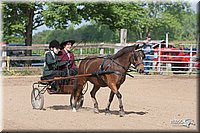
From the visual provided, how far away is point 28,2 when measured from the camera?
22125mm

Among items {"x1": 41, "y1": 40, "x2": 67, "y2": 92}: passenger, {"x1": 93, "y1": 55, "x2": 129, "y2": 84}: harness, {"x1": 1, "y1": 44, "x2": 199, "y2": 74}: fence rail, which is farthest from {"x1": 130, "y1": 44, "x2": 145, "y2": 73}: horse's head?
{"x1": 1, "y1": 44, "x2": 199, "y2": 74}: fence rail

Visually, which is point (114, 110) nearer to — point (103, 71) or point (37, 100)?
point (103, 71)

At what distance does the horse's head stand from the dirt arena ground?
1.03 m

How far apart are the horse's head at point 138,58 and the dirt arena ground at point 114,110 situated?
3.39 feet

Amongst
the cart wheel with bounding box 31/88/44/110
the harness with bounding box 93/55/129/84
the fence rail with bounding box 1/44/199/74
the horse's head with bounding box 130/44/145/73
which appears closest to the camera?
the horse's head with bounding box 130/44/145/73

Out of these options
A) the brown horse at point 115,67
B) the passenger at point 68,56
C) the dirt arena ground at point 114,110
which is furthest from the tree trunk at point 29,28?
the brown horse at point 115,67

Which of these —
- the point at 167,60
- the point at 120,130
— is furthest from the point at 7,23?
the point at 120,130

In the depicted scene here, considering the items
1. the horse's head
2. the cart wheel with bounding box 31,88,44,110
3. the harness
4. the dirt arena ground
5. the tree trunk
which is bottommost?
the dirt arena ground

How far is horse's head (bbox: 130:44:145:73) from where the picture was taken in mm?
9734

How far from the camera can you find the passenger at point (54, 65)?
10852mm

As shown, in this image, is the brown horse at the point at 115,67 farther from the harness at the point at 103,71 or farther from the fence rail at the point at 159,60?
the fence rail at the point at 159,60

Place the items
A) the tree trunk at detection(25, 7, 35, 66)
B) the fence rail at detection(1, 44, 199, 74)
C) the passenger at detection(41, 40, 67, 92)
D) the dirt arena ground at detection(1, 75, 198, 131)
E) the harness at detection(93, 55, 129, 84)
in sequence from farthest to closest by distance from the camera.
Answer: the tree trunk at detection(25, 7, 35, 66)
the fence rail at detection(1, 44, 199, 74)
the passenger at detection(41, 40, 67, 92)
the harness at detection(93, 55, 129, 84)
the dirt arena ground at detection(1, 75, 198, 131)

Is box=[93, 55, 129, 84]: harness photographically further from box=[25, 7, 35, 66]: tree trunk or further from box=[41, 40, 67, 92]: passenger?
box=[25, 7, 35, 66]: tree trunk

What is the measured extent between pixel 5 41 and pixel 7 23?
56.2 inches
